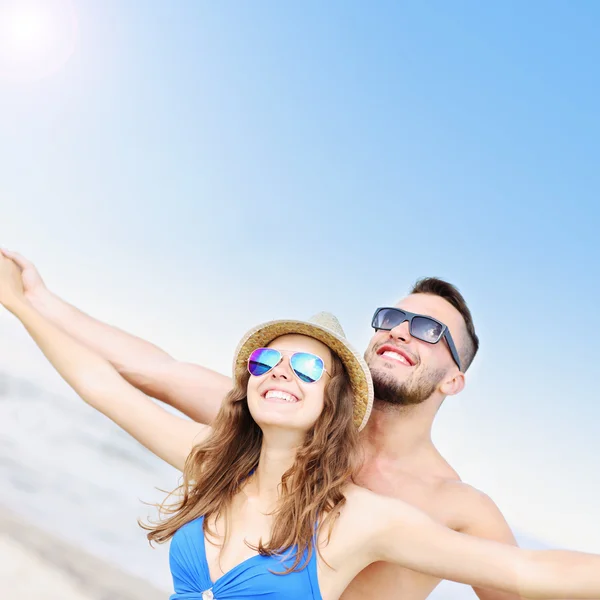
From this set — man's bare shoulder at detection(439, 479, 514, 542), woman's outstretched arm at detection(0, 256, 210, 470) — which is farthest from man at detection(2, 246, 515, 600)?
woman's outstretched arm at detection(0, 256, 210, 470)

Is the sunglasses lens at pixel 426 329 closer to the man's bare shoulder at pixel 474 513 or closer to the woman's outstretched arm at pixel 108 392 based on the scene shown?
the man's bare shoulder at pixel 474 513

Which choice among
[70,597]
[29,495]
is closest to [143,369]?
[70,597]

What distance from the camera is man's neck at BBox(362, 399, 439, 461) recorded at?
3.96 m

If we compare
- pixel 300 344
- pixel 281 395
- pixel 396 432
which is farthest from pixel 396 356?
pixel 281 395

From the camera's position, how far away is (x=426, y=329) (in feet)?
13.1

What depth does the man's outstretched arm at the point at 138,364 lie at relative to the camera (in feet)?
15.1

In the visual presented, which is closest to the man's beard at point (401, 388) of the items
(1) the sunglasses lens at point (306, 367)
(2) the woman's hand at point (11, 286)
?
(1) the sunglasses lens at point (306, 367)

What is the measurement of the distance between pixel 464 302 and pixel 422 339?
486mm

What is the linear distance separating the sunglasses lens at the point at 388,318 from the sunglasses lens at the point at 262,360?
3.09ft

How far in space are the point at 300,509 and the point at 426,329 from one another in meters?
1.34

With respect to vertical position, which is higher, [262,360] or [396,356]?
[396,356]

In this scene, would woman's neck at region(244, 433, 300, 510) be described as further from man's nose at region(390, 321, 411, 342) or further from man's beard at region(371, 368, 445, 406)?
man's nose at region(390, 321, 411, 342)

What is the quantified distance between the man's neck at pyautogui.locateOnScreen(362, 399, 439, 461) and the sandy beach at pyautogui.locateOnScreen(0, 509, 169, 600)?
7.55m

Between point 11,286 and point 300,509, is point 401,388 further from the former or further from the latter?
point 11,286
